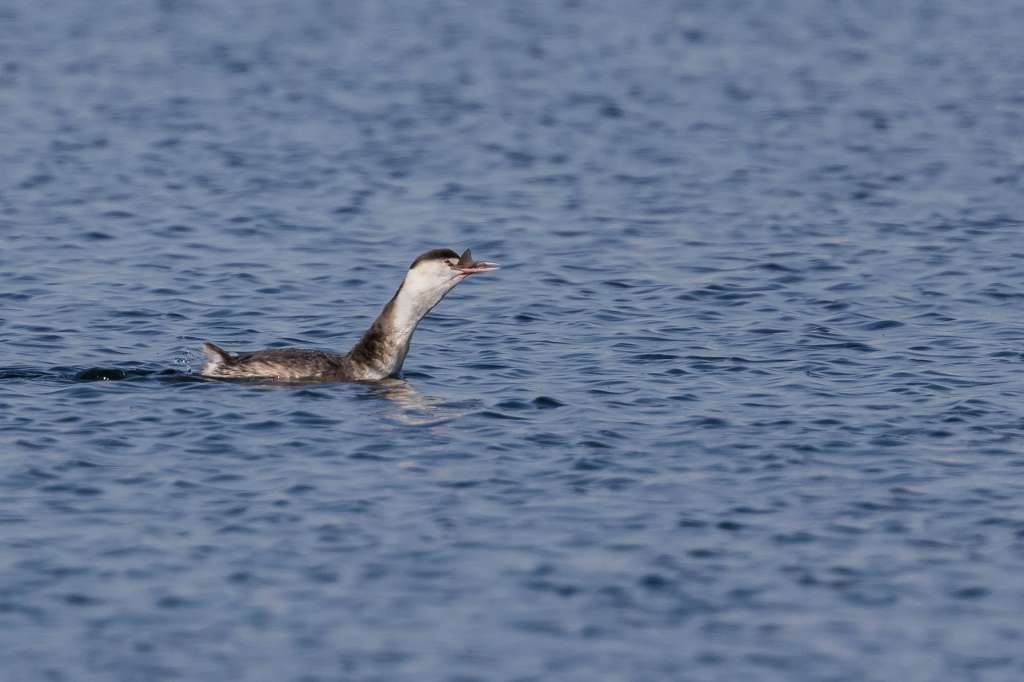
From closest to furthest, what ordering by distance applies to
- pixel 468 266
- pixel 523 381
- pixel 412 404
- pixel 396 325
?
pixel 412 404 < pixel 468 266 < pixel 396 325 < pixel 523 381

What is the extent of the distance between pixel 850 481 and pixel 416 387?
545 centimetres

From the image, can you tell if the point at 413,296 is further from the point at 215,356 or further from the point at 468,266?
the point at 215,356

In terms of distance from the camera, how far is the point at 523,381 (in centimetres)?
1897

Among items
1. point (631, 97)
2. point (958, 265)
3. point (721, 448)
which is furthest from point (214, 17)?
point (721, 448)

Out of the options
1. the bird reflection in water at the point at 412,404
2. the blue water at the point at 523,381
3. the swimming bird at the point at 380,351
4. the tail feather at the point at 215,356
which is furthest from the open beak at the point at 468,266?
the tail feather at the point at 215,356

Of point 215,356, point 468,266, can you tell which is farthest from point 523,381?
point 215,356

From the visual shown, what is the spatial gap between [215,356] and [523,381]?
11.2ft

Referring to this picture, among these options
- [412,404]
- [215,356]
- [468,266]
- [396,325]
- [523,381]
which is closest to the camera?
[412,404]

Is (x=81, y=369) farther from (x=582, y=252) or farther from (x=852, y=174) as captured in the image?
(x=852, y=174)

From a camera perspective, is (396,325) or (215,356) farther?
(396,325)

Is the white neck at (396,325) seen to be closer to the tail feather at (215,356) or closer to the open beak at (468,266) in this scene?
the open beak at (468,266)

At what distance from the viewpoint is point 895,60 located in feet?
150

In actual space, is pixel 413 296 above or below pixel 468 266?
below

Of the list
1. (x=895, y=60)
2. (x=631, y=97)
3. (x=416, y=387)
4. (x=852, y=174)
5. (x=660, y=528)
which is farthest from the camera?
(x=895, y=60)
